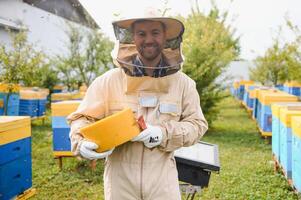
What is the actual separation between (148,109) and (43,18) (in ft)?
48.8

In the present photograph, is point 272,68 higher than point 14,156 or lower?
higher

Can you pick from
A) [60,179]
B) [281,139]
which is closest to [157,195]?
[281,139]

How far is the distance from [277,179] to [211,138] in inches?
131

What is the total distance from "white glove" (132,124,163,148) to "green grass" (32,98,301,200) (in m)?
2.52

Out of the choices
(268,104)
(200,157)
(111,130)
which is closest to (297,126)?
(200,157)

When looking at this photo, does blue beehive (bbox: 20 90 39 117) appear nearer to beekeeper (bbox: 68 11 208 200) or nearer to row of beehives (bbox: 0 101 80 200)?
row of beehives (bbox: 0 101 80 200)

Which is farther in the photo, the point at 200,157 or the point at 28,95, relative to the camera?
the point at 28,95

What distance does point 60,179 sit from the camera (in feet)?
16.5

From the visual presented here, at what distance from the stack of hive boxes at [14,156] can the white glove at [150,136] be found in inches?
72.5

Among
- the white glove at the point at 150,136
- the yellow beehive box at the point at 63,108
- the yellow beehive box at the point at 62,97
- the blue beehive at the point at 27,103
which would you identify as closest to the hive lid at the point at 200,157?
the white glove at the point at 150,136

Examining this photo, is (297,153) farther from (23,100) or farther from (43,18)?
(43,18)

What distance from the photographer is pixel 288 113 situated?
4098mm

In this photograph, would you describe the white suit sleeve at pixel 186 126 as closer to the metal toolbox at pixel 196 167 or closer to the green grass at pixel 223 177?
the metal toolbox at pixel 196 167

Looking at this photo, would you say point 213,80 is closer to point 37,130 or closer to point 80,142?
point 37,130
